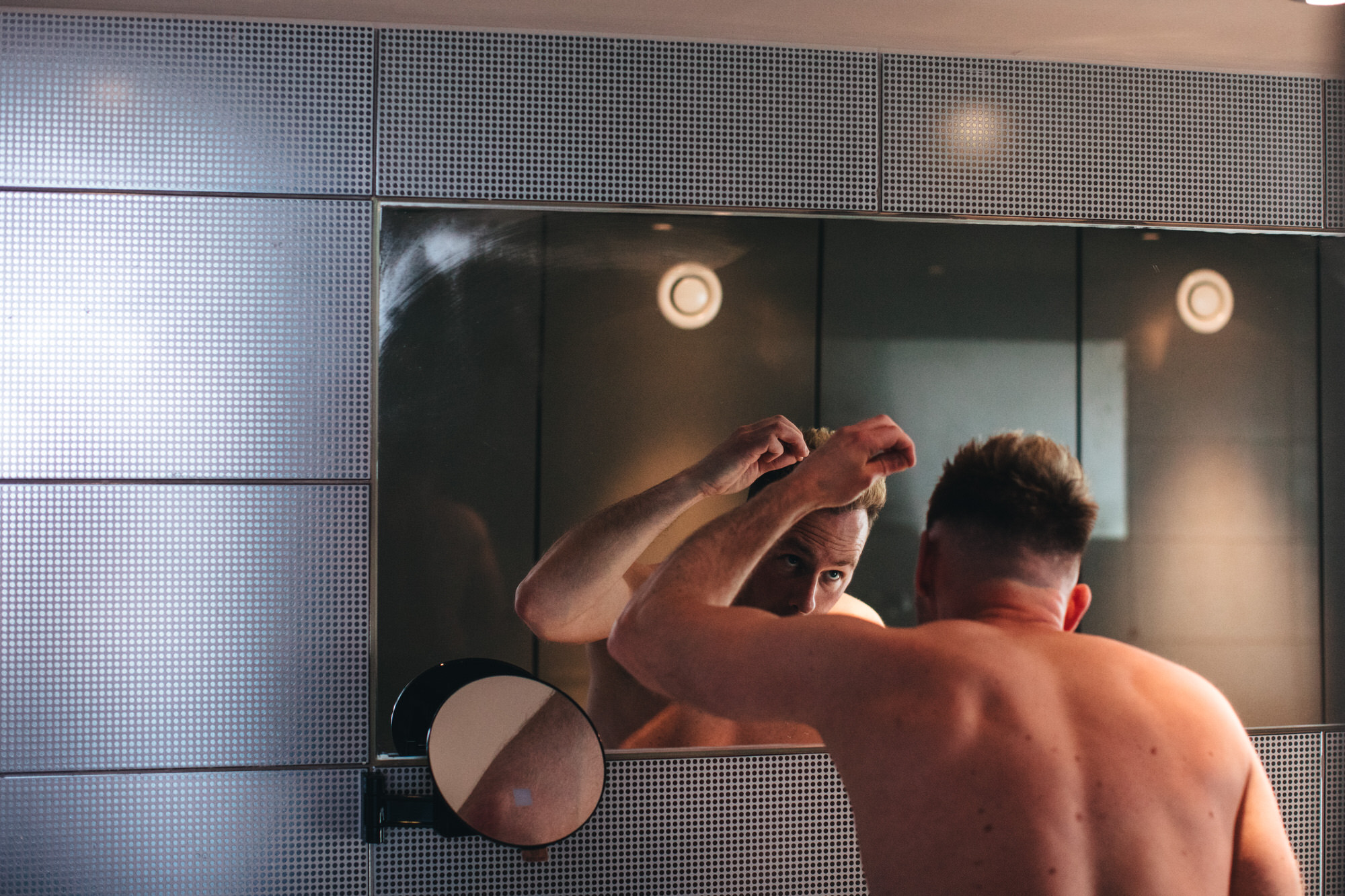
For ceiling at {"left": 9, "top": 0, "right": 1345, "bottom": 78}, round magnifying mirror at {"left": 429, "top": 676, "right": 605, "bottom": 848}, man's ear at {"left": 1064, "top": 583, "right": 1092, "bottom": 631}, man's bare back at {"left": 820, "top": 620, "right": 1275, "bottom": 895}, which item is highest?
ceiling at {"left": 9, "top": 0, "right": 1345, "bottom": 78}

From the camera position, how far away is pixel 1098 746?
107cm

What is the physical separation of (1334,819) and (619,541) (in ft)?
6.27

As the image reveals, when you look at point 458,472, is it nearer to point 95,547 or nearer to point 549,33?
point 95,547

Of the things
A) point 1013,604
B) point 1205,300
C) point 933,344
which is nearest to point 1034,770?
point 1013,604

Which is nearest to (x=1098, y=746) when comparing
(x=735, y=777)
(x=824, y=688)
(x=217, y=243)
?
(x=824, y=688)

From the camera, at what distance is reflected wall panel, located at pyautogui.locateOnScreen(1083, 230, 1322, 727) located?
2.06 metres

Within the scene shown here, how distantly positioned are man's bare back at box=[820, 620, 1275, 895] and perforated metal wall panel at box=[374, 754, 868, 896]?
0.89m

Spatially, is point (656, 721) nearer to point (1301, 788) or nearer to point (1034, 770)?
point (1034, 770)

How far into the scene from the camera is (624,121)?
199 cm

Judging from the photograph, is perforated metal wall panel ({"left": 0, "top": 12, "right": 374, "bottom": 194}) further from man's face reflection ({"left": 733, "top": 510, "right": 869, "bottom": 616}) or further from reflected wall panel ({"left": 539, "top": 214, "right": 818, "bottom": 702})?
man's face reflection ({"left": 733, "top": 510, "right": 869, "bottom": 616})

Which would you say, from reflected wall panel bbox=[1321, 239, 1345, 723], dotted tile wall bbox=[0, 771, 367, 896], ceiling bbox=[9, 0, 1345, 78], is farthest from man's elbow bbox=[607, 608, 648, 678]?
reflected wall panel bbox=[1321, 239, 1345, 723]

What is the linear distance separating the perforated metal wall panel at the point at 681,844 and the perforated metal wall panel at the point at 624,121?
1.32 metres

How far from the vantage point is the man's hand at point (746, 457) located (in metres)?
1.84

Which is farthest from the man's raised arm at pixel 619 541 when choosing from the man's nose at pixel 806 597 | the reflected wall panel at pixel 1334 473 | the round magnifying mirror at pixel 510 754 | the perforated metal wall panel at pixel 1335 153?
the perforated metal wall panel at pixel 1335 153
